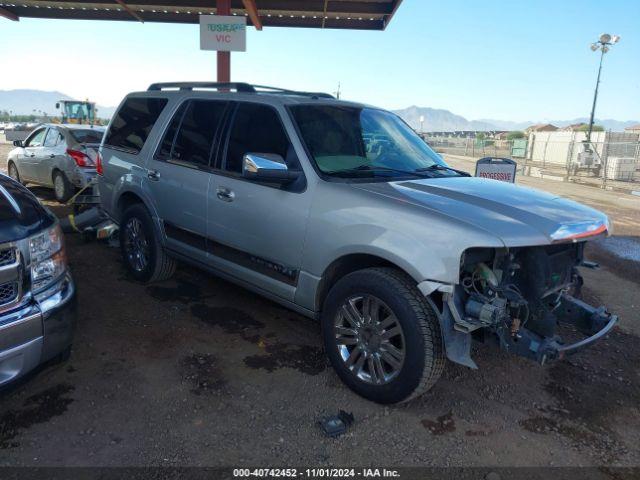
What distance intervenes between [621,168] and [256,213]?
74.8 feet

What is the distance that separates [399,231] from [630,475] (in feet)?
5.96

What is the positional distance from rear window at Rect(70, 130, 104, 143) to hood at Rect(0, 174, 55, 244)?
23.0 feet

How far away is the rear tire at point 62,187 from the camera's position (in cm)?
938

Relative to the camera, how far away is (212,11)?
13.2 meters

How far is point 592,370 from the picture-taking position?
387 cm

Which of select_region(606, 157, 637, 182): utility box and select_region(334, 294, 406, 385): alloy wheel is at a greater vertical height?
select_region(606, 157, 637, 182): utility box

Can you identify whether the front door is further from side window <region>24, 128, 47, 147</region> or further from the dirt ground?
side window <region>24, 128, 47, 147</region>

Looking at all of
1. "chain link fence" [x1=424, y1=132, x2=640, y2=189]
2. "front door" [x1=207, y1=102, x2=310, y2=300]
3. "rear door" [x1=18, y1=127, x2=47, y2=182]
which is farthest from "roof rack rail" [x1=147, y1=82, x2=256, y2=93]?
"chain link fence" [x1=424, y1=132, x2=640, y2=189]

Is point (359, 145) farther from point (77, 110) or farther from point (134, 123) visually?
point (77, 110)

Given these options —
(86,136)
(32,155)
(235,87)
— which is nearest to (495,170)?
(235,87)

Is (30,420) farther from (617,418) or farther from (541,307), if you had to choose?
(617,418)

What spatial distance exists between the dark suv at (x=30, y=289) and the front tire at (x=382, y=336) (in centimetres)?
163

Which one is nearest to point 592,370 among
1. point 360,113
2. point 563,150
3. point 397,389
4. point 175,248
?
point 397,389

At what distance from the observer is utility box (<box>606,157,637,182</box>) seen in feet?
70.7
